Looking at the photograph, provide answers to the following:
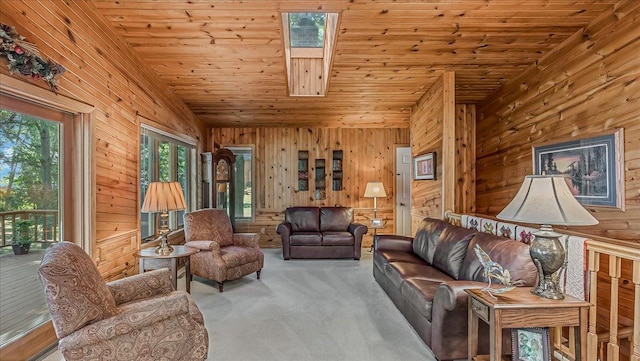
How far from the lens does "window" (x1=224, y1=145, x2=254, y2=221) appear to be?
21.3 ft

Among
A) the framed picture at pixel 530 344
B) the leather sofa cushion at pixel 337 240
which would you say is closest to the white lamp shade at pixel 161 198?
the leather sofa cushion at pixel 337 240

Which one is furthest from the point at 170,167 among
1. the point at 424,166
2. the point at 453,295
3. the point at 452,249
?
the point at 453,295

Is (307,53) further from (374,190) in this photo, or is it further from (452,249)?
(452,249)

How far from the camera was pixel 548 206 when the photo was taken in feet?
5.86

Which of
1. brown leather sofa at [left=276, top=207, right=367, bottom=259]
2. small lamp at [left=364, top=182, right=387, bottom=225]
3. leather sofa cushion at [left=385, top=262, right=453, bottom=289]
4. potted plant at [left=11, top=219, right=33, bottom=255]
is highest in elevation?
small lamp at [left=364, top=182, right=387, bottom=225]

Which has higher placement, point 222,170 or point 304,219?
point 222,170

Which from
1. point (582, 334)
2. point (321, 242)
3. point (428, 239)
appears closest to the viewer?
point (582, 334)

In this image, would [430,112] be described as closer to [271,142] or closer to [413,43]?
[413,43]

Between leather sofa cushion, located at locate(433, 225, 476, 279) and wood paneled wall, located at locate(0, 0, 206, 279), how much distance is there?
334 centimetres

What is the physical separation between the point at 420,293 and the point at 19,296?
3.06 m

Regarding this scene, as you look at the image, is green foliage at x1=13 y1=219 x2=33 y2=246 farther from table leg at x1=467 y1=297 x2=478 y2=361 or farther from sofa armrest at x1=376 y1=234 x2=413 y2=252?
sofa armrest at x1=376 y1=234 x2=413 y2=252

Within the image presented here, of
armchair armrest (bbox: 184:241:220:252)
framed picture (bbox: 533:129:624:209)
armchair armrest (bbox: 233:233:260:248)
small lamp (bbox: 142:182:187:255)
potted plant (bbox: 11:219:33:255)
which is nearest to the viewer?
potted plant (bbox: 11:219:33:255)

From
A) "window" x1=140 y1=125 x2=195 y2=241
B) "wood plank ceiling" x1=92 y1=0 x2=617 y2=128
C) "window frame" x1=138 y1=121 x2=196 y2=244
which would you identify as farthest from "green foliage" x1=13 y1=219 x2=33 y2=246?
"wood plank ceiling" x1=92 y1=0 x2=617 y2=128

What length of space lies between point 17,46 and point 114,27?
135 cm
